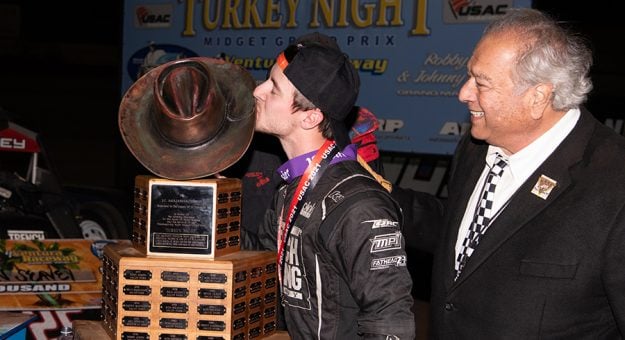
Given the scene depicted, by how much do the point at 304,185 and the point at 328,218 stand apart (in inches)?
7.2

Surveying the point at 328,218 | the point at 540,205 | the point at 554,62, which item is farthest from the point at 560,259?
the point at 328,218

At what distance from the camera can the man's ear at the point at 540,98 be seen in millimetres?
2607

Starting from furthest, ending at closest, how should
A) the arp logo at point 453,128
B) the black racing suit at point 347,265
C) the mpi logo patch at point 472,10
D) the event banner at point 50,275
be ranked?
the arp logo at point 453,128 < the mpi logo patch at point 472,10 < the event banner at point 50,275 < the black racing suit at point 347,265

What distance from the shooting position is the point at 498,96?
2645mm

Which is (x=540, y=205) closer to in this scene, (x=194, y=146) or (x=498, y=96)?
(x=498, y=96)

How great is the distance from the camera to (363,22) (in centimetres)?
717

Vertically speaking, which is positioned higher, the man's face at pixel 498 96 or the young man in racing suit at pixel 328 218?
the man's face at pixel 498 96

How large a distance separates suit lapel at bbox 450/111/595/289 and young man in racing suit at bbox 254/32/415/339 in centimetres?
30

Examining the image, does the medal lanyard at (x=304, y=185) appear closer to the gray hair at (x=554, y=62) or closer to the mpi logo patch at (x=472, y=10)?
the gray hair at (x=554, y=62)

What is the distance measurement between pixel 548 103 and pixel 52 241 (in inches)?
134

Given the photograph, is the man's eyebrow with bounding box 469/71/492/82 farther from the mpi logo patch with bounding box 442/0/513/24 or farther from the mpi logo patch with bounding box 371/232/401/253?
the mpi logo patch with bounding box 442/0/513/24

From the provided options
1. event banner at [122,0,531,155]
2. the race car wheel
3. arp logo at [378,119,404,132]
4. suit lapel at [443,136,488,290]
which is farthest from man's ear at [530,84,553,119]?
the race car wheel

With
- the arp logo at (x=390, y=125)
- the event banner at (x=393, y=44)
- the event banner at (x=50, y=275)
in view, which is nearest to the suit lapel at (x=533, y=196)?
the event banner at (x=50, y=275)

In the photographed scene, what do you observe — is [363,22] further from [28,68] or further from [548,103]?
[28,68]
